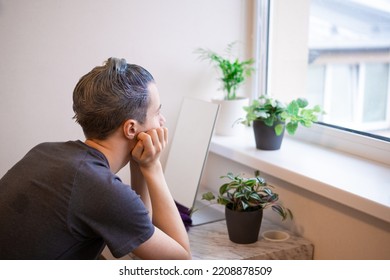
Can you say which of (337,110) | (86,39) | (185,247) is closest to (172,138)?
(86,39)

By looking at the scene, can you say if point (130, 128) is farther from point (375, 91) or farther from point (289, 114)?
point (375, 91)

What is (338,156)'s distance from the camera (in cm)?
174

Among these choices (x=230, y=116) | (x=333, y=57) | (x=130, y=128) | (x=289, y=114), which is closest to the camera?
(x=130, y=128)

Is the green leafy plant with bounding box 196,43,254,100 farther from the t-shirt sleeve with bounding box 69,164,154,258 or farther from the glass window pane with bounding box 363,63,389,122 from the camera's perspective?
the t-shirt sleeve with bounding box 69,164,154,258

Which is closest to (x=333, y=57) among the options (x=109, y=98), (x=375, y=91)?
(x=375, y=91)

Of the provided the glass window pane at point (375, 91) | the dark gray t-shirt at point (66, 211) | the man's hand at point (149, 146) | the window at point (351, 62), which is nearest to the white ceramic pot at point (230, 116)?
the window at point (351, 62)

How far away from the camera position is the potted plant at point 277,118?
1743mm

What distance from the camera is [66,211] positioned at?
3.56 ft

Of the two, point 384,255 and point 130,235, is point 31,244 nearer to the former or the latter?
point 130,235

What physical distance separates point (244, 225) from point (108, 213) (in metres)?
0.56

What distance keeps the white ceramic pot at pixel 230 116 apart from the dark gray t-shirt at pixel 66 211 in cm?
92

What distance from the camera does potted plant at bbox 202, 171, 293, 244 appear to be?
4.99 ft

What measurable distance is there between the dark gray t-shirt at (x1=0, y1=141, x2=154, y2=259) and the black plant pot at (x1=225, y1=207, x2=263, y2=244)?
446 millimetres

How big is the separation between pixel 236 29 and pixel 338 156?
0.70m
